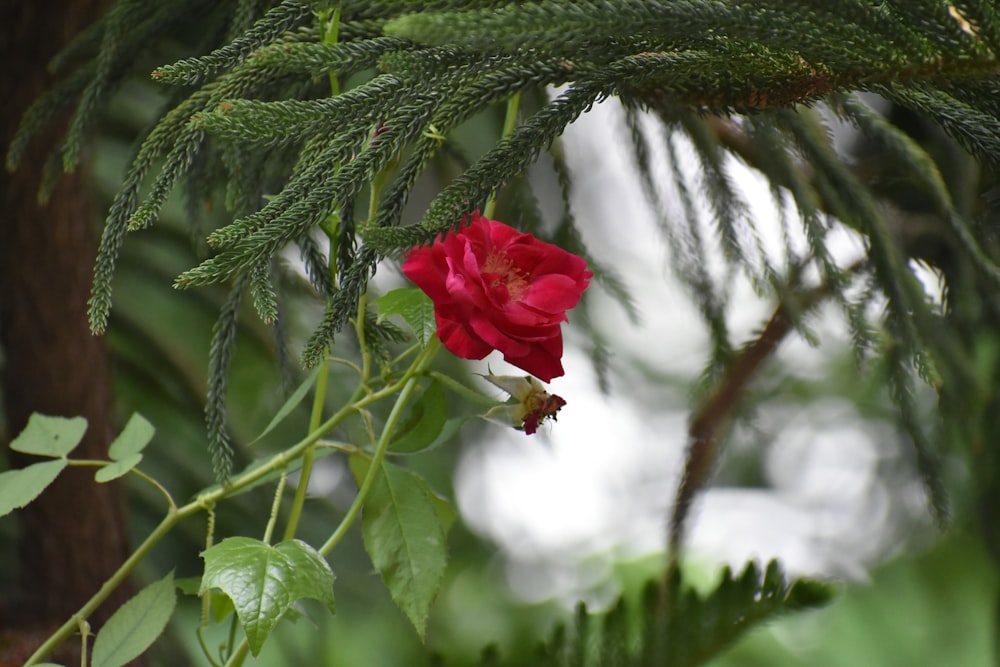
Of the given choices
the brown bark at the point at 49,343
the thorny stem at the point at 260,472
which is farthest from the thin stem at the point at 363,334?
the brown bark at the point at 49,343

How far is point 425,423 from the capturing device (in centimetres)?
31

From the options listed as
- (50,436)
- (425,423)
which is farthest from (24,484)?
(425,423)

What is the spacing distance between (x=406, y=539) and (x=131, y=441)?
10 centimetres

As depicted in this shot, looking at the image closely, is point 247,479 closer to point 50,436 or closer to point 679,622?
point 50,436

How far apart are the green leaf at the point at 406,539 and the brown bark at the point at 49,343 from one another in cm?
25

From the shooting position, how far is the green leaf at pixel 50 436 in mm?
310

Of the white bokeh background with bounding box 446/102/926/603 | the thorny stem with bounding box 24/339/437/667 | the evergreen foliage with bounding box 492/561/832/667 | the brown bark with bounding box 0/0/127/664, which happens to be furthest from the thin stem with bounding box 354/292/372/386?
the white bokeh background with bounding box 446/102/926/603

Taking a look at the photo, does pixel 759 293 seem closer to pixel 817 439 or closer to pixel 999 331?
pixel 999 331

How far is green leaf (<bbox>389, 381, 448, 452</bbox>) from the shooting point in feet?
1.01

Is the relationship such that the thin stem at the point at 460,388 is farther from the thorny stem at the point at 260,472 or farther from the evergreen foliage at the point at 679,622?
the evergreen foliage at the point at 679,622

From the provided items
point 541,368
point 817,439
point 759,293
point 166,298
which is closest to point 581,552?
point 817,439

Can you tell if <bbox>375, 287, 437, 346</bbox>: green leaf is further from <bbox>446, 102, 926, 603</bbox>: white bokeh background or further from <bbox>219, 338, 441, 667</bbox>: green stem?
<bbox>446, 102, 926, 603</bbox>: white bokeh background

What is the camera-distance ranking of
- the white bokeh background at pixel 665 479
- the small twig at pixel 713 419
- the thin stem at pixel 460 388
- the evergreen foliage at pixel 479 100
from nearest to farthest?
1. the evergreen foliage at pixel 479 100
2. the thin stem at pixel 460 388
3. the small twig at pixel 713 419
4. the white bokeh background at pixel 665 479

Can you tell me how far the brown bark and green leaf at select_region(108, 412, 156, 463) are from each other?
7.4 inches
